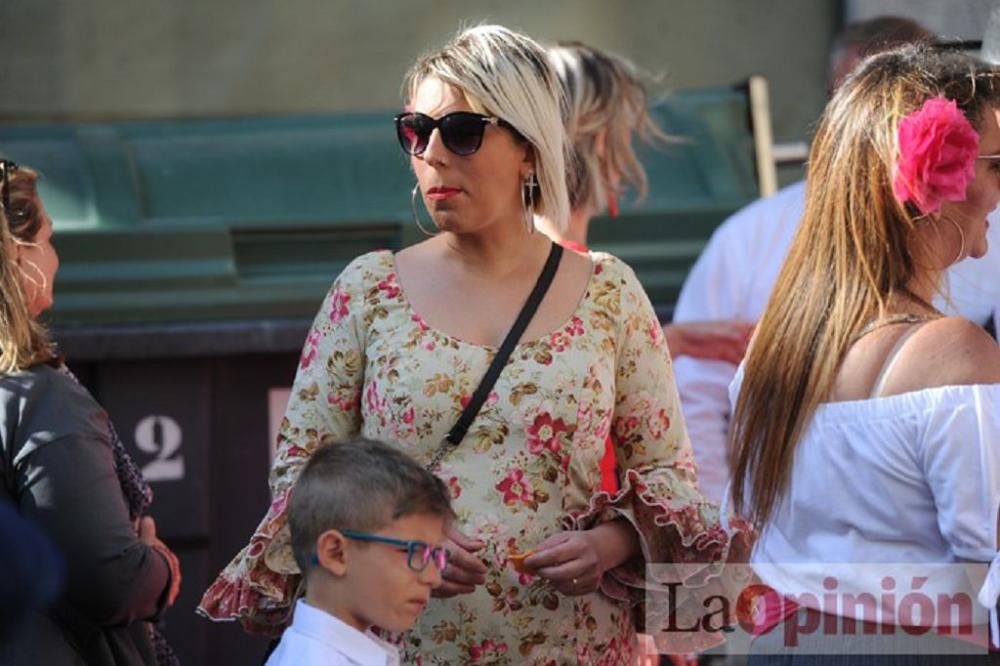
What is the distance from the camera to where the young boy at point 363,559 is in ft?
8.64

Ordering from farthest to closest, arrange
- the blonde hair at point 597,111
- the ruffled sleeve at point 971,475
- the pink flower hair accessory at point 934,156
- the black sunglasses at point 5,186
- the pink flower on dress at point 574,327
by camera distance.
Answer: the blonde hair at point 597,111, the black sunglasses at point 5,186, the pink flower on dress at point 574,327, the pink flower hair accessory at point 934,156, the ruffled sleeve at point 971,475

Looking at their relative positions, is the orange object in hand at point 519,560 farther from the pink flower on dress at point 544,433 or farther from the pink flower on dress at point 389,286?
the pink flower on dress at point 389,286

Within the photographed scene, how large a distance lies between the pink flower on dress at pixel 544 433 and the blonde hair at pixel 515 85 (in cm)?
39

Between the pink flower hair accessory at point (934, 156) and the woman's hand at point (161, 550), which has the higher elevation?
the pink flower hair accessory at point (934, 156)

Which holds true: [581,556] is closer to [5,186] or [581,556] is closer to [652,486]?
[652,486]

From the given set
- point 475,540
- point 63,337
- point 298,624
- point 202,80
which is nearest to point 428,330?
point 475,540

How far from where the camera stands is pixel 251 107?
265 inches

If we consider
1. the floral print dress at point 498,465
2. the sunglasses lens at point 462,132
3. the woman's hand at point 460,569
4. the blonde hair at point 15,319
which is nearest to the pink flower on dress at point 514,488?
the floral print dress at point 498,465

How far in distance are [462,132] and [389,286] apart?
287 millimetres

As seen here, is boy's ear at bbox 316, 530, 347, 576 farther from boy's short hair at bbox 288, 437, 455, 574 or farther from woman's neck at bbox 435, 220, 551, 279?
woman's neck at bbox 435, 220, 551, 279

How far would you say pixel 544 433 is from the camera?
2994 millimetres

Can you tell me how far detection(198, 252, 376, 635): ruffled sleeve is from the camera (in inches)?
117

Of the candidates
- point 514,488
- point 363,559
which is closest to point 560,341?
point 514,488

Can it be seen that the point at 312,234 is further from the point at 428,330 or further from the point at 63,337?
the point at 428,330
